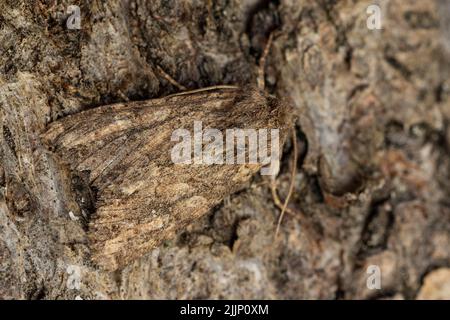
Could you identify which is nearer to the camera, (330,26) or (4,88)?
(4,88)

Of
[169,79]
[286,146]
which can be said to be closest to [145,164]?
[169,79]

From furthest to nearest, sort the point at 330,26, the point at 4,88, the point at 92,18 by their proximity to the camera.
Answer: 1. the point at 330,26
2. the point at 92,18
3. the point at 4,88

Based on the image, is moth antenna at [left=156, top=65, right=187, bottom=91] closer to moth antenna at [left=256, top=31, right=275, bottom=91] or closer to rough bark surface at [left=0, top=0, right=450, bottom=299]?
rough bark surface at [left=0, top=0, right=450, bottom=299]

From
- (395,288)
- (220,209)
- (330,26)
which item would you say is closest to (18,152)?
(220,209)

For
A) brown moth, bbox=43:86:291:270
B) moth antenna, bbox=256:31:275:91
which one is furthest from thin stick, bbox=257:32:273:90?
brown moth, bbox=43:86:291:270

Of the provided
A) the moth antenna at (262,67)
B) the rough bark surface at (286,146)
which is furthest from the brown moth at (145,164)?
the moth antenna at (262,67)

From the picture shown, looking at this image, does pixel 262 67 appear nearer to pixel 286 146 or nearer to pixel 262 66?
pixel 262 66

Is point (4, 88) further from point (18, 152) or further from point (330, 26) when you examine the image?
point (330, 26)
